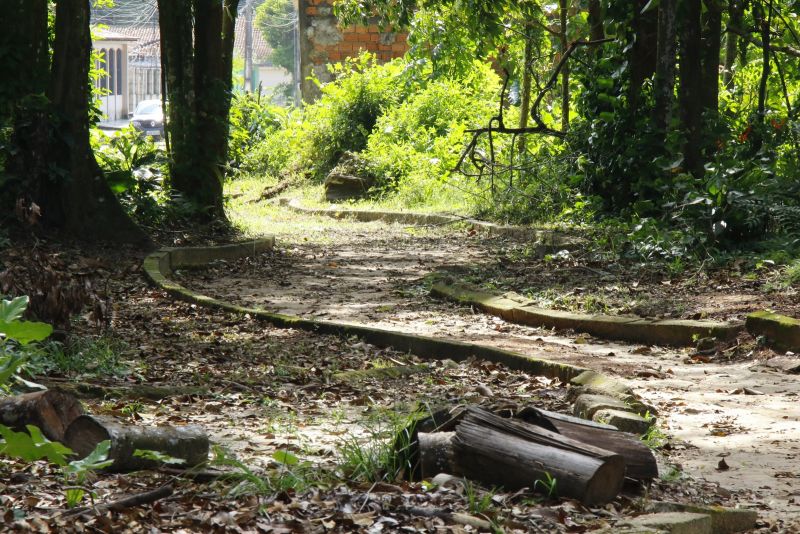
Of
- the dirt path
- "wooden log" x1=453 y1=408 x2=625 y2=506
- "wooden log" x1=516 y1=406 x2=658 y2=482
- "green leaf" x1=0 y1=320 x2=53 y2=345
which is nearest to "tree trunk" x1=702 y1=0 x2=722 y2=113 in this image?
the dirt path

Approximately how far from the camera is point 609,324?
7609 mm

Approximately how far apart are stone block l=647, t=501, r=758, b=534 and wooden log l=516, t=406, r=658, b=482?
250 mm

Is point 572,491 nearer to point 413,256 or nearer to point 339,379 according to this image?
point 339,379

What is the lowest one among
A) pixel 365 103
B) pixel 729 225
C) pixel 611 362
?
pixel 611 362

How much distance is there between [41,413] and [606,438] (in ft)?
6.92

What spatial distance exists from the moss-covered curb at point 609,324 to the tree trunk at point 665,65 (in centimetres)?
356

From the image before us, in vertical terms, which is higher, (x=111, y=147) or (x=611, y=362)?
(x=111, y=147)

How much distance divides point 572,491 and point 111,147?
441 inches

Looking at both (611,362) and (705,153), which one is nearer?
(611,362)

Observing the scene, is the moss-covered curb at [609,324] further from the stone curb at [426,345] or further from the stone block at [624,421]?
the stone block at [624,421]

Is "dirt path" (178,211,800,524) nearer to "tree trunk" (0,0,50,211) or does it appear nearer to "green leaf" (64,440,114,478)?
"tree trunk" (0,0,50,211)

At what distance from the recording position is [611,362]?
6754mm

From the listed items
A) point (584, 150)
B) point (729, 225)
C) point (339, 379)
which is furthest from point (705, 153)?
point (339, 379)

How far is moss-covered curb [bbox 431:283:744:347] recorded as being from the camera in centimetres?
723
